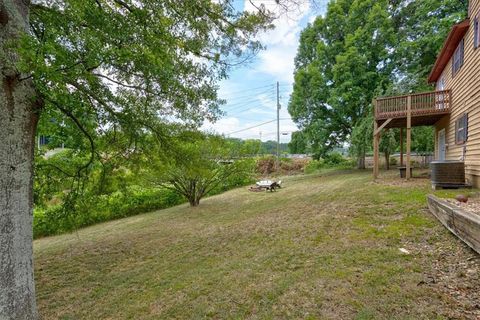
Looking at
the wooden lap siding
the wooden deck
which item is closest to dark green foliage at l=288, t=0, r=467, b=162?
the wooden deck

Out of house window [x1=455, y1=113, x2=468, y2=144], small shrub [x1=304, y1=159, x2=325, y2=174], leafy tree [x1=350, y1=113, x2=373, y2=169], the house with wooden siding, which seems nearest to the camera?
the house with wooden siding

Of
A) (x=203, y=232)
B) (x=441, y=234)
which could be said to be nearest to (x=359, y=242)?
(x=441, y=234)

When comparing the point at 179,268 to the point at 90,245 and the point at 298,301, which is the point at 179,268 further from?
the point at 90,245

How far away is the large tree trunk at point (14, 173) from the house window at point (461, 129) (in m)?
10.1

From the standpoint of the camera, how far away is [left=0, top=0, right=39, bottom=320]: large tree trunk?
7.89 feet

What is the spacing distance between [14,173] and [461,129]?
35.1 ft

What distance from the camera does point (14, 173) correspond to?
251cm

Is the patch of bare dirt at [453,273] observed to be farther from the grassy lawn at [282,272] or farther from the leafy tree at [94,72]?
the leafy tree at [94,72]

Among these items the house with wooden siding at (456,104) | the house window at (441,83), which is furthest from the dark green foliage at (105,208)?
the house window at (441,83)

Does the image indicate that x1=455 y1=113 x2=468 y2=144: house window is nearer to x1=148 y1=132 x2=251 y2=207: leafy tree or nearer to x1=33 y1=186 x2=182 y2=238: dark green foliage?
x1=148 y1=132 x2=251 y2=207: leafy tree

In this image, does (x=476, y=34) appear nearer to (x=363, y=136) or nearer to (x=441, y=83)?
(x=441, y=83)

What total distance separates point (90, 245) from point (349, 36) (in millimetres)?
16581

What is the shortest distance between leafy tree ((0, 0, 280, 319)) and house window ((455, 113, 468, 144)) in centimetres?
710

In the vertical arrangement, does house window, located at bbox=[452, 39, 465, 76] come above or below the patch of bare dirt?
above
